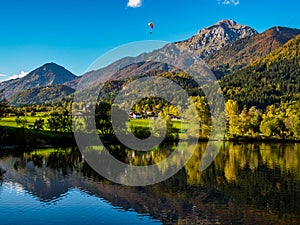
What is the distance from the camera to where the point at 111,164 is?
5100 cm

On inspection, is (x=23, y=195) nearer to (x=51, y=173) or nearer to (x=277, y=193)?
(x=51, y=173)

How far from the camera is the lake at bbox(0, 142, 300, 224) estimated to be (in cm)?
2388

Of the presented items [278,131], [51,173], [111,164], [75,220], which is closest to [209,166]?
[111,164]

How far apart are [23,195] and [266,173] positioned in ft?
93.3

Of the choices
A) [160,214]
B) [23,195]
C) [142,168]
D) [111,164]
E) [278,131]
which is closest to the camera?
[160,214]

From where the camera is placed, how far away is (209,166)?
4856cm

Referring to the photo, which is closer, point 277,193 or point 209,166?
point 277,193

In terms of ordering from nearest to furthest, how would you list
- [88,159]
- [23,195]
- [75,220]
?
[75,220] → [23,195] → [88,159]

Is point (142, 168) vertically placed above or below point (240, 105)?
below

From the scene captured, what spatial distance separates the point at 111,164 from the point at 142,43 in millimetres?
18592

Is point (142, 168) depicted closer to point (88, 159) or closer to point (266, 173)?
point (88, 159)

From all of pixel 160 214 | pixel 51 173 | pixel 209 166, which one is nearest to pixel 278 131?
pixel 209 166

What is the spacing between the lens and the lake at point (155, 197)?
23875mm

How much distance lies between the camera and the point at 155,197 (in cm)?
2989
